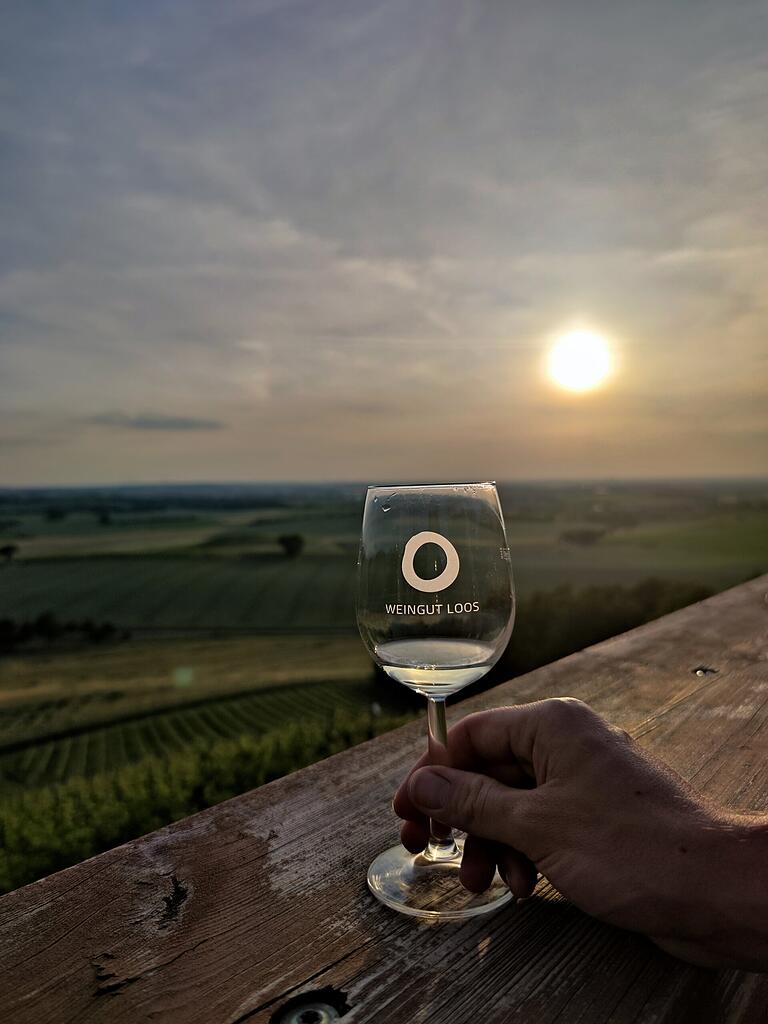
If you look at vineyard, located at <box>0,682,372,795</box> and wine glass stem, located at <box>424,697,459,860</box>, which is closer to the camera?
wine glass stem, located at <box>424,697,459,860</box>

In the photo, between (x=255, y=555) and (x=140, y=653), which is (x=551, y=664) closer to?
(x=140, y=653)

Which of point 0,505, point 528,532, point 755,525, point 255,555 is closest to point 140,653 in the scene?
point 255,555

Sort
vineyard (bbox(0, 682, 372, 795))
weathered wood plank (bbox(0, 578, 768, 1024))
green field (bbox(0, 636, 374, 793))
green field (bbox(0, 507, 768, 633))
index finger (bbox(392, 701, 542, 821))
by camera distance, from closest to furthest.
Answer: weathered wood plank (bbox(0, 578, 768, 1024)) < index finger (bbox(392, 701, 542, 821)) < vineyard (bbox(0, 682, 372, 795)) < green field (bbox(0, 636, 374, 793)) < green field (bbox(0, 507, 768, 633))

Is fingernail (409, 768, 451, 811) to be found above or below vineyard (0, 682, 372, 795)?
→ above

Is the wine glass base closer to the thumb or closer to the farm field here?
the thumb

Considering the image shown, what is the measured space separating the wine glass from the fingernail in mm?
90

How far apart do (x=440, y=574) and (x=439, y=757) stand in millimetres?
283

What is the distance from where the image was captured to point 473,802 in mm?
1053

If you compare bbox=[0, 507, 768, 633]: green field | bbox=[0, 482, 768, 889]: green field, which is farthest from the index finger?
bbox=[0, 507, 768, 633]: green field

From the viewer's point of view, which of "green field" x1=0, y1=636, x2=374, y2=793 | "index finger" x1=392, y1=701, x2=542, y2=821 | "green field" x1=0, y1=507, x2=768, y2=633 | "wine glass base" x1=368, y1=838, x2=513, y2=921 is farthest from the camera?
"green field" x1=0, y1=507, x2=768, y2=633

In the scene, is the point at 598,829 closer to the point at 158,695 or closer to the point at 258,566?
the point at 158,695

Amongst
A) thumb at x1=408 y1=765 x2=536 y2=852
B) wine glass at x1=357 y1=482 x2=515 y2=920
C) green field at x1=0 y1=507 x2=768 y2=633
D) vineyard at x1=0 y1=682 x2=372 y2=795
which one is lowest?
vineyard at x1=0 y1=682 x2=372 y2=795

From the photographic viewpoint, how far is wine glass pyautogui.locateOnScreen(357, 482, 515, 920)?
3.85 ft

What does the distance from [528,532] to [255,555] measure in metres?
17.5
